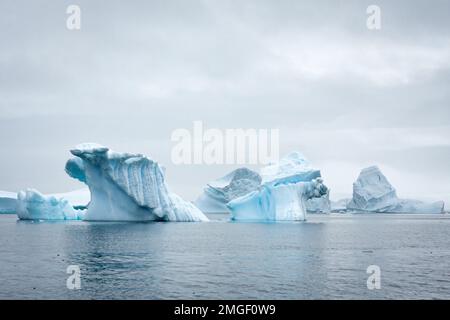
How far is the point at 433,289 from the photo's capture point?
20.7 m

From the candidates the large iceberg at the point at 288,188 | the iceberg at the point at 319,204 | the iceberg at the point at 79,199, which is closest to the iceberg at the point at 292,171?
the large iceberg at the point at 288,188

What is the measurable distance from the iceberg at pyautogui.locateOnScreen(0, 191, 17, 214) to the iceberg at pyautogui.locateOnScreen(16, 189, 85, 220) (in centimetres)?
2091

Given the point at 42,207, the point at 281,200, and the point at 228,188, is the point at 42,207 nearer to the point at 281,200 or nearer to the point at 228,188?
the point at 281,200

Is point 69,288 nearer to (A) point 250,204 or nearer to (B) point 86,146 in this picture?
(B) point 86,146

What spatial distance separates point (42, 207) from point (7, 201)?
32511 millimetres

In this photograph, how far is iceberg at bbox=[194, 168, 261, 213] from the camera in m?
122

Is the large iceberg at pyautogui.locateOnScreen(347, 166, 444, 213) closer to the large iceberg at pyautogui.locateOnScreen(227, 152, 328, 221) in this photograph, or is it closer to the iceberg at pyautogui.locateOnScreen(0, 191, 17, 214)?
the large iceberg at pyautogui.locateOnScreen(227, 152, 328, 221)

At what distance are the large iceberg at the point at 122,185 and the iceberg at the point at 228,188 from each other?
54410 mm

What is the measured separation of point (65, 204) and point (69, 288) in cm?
5819

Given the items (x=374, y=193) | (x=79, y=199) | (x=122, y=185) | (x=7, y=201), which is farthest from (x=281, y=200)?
(x=374, y=193)

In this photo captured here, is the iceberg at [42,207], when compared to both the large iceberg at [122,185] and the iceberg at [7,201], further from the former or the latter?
the iceberg at [7,201]

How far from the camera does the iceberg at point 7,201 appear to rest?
9749cm

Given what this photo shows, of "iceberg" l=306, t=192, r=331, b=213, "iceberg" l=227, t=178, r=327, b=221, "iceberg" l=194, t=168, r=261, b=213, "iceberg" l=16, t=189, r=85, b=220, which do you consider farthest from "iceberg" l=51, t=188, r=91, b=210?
"iceberg" l=306, t=192, r=331, b=213

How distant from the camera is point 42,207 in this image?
72438 millimetres
